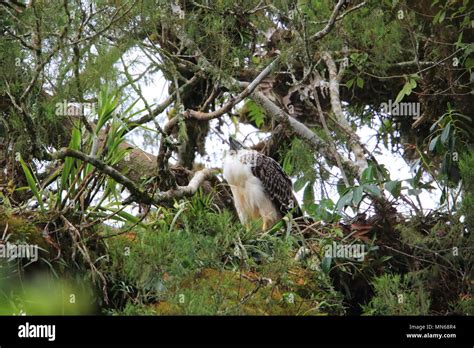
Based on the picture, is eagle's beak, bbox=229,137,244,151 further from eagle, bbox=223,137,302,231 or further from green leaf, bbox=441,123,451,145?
green leaf, bbox=441,123,451,145

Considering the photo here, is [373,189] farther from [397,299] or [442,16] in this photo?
[442,16]

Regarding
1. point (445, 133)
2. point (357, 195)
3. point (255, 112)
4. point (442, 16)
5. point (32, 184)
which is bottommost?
point (357, 195)

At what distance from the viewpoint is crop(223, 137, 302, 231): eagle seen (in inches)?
325

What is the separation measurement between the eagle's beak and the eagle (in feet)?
0.35

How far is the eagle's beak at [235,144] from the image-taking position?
847 cm

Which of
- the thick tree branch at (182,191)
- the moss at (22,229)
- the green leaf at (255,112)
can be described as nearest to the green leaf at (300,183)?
the thick tree branch at (182,191)

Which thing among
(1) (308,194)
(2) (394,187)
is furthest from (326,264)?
(1) (308,194)

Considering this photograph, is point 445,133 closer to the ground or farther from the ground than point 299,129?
closer to the ground

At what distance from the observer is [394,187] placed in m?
6.78

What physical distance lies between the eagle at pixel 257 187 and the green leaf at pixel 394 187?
58.7 inches

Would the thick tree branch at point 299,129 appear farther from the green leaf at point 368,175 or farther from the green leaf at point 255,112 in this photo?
the green leaf at point 255,112

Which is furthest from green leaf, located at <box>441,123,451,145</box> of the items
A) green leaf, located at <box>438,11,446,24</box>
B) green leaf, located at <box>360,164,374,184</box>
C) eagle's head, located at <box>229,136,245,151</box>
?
eagle's head, located at <box>229,136,245,151</box>

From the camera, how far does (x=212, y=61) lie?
23.7ft

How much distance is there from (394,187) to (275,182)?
170cm
